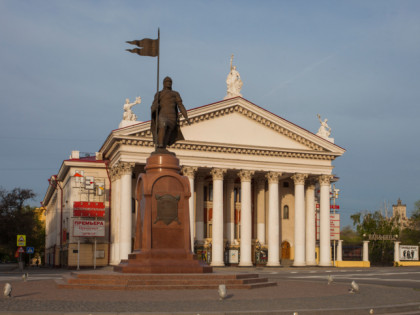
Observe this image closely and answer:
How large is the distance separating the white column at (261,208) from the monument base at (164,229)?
141 ft

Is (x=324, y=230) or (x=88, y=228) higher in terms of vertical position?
(x=88, y=228)

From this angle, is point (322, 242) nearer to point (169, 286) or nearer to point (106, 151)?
point (106, 151)

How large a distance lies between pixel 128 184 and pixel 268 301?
3842cm

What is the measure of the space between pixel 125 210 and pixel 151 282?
113 ft

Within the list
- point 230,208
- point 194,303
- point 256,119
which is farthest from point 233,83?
point 194,303

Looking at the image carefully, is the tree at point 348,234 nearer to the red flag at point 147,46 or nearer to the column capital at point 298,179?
the column capital at point 298,179

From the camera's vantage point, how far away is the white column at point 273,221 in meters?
58.3

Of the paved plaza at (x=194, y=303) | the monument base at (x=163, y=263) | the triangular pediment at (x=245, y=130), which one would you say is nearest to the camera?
the paved plaza at (x=194, y=303)

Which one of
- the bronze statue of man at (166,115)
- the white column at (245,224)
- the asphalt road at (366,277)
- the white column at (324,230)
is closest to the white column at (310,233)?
the white column at (324,230)

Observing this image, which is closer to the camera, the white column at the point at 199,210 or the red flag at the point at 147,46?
the red flag at the point at 147,46

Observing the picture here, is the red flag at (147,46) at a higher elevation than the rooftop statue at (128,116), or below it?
below

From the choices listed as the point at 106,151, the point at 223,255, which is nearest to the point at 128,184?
the point at 106,151

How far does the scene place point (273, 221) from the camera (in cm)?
5816

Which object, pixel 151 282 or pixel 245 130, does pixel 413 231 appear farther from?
pixel 151 282
